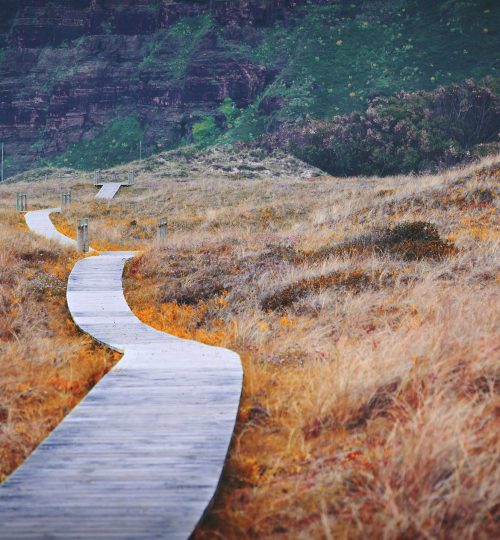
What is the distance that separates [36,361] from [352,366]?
337 cm

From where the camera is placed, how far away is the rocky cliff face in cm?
9031

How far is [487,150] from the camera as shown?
156 feet

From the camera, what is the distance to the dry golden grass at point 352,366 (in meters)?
3.49

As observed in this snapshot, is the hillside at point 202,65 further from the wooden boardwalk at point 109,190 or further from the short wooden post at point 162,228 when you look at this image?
the short wooden post at point 162,228

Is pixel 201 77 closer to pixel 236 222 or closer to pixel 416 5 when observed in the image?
pixel 416 5

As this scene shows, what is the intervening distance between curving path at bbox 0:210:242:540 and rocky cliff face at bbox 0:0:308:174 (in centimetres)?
8556

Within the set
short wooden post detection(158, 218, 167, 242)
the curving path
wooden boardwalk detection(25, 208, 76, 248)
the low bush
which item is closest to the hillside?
the low bush

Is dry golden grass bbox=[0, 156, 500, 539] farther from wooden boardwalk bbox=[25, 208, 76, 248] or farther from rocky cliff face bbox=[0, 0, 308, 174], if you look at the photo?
rocky cliff face bbox=[0, 0, 308, 174]

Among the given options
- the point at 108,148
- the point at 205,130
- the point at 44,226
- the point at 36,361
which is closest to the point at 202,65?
the point at 205,130

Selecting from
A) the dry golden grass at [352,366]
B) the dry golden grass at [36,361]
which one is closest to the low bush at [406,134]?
the dry golden grass at [352,366]

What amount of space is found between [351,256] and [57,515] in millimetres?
9294

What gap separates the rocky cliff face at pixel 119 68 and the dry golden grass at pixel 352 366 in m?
79.2

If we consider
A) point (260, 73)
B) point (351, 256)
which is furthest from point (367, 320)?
point (260, 73)

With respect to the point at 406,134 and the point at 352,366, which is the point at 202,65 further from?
the point at 352,366
